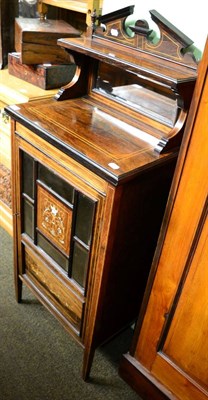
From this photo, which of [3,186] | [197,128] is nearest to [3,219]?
[3,186]

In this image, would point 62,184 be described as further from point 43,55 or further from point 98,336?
point 43,55

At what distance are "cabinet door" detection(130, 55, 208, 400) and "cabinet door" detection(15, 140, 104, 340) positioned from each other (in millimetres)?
232

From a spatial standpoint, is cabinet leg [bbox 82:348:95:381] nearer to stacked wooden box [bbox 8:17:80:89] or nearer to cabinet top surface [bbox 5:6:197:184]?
cabinet top surface [bbox 5:6:197:184]

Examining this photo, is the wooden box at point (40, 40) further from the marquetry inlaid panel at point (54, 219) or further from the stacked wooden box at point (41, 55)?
the marquetry inlaid panel at point (54, 219)

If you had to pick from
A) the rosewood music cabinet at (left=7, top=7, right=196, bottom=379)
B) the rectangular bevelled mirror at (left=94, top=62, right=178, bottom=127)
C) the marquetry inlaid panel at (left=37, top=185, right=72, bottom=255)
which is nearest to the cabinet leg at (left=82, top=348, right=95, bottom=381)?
the rosewood music cabinet at (left=7, top=7, right=196, bottom=379)

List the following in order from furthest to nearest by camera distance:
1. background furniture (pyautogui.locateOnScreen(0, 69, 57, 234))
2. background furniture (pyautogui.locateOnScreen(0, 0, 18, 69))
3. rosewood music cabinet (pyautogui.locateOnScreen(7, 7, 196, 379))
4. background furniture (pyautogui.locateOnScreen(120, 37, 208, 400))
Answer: background furniture (pyautogui.locateOnScreen(0, 0, 18, 69))
background furniture (pyautogui.locateOnScreen(0, 69, 57, 234))
rosewood music cabinet (pyautogui.locateOnScreen(7, 7, 196, 379))
background furniture (pyautogui.locateOnScreen(120, 37, 208, 400))

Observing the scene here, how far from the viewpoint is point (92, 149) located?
104 centimetres

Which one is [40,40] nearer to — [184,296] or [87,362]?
[184,296]

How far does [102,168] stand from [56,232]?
42 cm

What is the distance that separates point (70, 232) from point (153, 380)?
656 millimetres

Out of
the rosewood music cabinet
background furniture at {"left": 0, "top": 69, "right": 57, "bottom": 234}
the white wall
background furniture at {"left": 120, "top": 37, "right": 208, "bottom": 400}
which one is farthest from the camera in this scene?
background furniture at {"left": 0, "top": 69, "right": 57, "bottom": 234}

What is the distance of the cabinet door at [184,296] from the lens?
3.03 ft

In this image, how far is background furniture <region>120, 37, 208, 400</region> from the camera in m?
0.90

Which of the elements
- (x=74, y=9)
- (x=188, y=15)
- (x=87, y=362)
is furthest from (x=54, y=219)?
(x=74, y=9)
